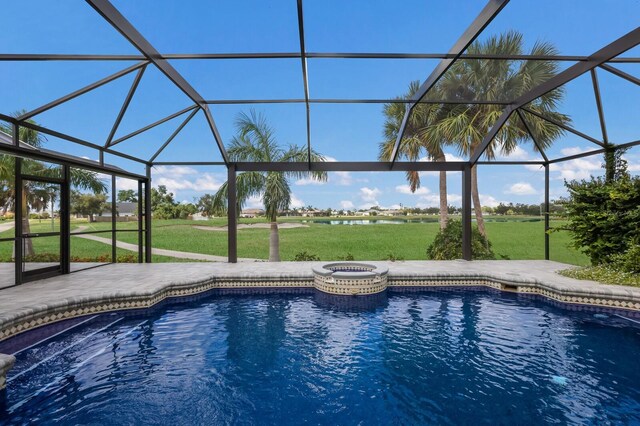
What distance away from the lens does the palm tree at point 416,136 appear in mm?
12945

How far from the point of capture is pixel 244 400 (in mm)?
3518

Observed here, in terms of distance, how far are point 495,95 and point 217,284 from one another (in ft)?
39.6

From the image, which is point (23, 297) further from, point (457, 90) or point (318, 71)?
point (457, 90)

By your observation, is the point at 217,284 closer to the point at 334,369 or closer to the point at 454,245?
the point at 334,369

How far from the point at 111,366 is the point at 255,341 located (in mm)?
2001

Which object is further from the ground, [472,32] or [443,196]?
[472,32]

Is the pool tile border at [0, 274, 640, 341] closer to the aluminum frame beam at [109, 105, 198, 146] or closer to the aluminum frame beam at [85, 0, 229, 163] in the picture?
the aluminum frame beam at [109, 105, 198, 146]

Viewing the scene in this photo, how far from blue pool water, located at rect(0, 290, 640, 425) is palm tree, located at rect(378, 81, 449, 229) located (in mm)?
7685

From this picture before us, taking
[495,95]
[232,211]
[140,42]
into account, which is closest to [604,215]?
[495,95]

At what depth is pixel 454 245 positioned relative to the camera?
38.3ft

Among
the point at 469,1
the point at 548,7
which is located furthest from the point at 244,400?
the point at 548,7

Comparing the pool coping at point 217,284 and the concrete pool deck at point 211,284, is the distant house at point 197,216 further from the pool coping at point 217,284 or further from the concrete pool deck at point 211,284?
the pool coping at point 217,284

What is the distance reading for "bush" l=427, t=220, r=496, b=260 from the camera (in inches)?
457

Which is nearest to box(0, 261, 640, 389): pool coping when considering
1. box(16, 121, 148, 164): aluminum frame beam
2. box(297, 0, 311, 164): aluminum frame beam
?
box(16, 121, 148, 164): aluminum frame beam
